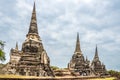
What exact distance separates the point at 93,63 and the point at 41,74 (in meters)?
28.5

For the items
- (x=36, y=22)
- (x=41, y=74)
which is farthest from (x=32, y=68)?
(x=36, y=22)

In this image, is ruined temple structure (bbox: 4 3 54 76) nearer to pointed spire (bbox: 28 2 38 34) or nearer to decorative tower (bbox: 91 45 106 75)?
pointed spire (bbox: 28 2 38 34)

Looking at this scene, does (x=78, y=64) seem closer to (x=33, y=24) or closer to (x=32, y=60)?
(x=33, y=24)

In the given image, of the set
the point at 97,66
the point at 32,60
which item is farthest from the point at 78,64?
the point at 32,60

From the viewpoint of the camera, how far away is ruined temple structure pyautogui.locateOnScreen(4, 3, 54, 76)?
42188 mm

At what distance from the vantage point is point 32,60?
42.9 metres

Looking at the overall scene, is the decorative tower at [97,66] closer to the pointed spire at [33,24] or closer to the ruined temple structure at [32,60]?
the ruined temple structure at [32,60]

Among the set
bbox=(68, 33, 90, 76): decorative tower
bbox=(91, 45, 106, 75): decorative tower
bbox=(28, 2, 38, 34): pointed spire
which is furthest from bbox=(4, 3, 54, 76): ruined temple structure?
bbox=(91, 45, 106, 75): decorative tower

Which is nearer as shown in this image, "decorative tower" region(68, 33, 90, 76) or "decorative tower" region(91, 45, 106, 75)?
"decorative tower" region(68, 33, 90, 76)

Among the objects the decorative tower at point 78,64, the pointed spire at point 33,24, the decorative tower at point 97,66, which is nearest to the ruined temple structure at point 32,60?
the pointed spire at point 33,24

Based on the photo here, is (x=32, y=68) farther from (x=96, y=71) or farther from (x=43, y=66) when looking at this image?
(x=96, y=71)

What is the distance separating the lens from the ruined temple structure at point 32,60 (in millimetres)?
42188

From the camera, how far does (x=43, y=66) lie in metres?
43.3

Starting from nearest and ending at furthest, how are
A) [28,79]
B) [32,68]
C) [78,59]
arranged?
[28,79] < [32,68] < [78,59]
